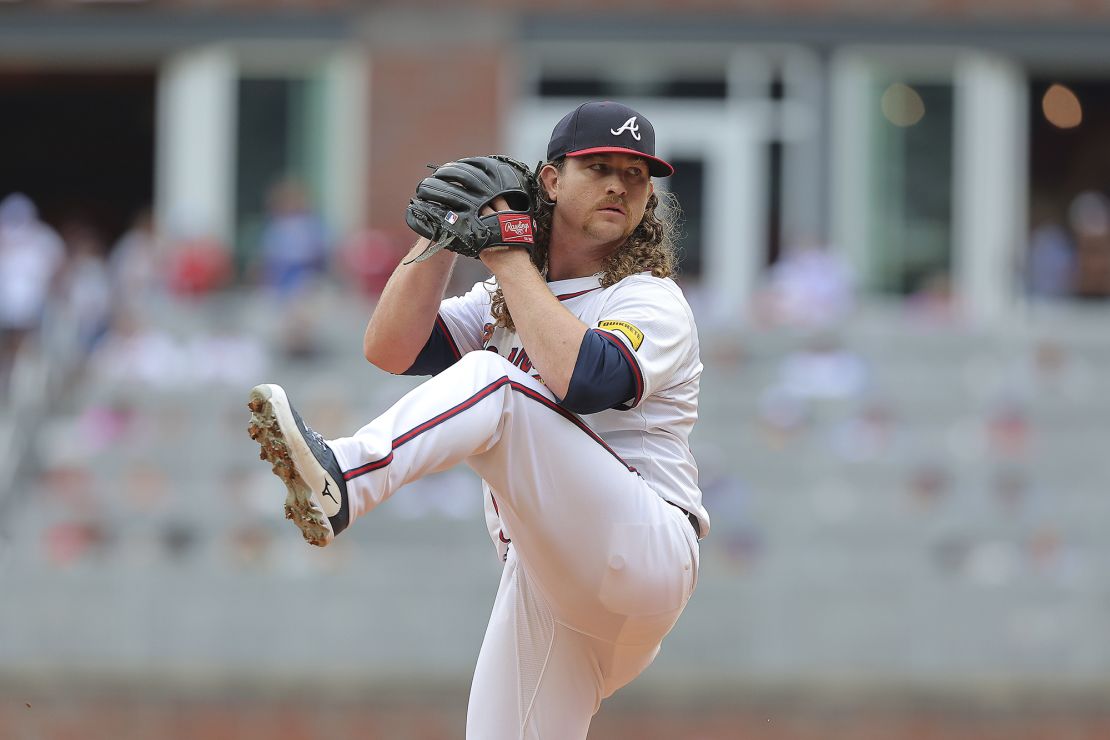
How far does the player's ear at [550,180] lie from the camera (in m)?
4.50

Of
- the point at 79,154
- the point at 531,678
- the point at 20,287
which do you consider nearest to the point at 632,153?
the point at 531,678

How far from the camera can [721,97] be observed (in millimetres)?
16297

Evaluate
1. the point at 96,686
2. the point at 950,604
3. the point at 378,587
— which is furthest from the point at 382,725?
the point at 950,604

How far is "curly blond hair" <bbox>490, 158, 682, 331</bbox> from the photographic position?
14.8 ft

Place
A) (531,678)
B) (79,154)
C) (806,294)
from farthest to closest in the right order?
(79,154) < (806,294) < (531,678)

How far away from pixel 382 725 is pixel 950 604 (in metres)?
3.94

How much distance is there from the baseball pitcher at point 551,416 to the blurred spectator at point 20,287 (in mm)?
10162

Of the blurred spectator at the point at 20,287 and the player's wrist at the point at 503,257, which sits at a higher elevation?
the blurred spectator at the point at 20,287

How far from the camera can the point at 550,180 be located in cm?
452

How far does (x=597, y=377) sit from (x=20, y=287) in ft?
36.3

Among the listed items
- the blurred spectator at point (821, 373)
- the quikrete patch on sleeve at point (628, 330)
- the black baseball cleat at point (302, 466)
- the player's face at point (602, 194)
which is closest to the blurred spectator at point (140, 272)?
the blurred spectator at point (821, 373)

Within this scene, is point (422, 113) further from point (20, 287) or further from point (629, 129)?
point (629, 129)

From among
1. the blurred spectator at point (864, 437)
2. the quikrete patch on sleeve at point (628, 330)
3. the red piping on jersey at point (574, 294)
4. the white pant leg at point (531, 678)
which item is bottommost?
the white pant leg at point (531, 678)

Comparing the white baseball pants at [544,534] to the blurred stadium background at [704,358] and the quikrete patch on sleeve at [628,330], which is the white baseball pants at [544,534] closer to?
the quikrete patch on sleeve at [628,330]
